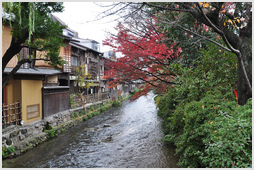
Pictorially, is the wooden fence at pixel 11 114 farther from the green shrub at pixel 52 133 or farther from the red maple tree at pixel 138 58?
the red maple tree at pixel 138 58

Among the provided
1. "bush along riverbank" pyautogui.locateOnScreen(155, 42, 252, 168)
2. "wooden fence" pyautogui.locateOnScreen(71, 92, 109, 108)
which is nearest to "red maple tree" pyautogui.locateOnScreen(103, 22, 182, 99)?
"bush along riverbank" pyautogui.locateOnScreen(155, 42, 252, 168)

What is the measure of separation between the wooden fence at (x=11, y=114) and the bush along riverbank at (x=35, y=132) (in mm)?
401

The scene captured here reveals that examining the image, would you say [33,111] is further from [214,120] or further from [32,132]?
[214,120]

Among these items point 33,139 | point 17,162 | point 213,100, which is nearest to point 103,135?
point 33,139

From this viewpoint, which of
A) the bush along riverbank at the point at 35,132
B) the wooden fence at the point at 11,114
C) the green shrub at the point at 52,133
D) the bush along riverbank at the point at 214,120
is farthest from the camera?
the green shrub at the point at 52,133

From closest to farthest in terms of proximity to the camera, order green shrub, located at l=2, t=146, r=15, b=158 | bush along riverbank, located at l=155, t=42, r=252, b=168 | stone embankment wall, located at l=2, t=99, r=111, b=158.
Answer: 1. bush along riverbank, located at l=155, t=42, r=252, b=168
2. green shrub, located at l=2, t=146, r=15, b=158
3. stone embankment wall, located at l=2, t=99, r=111, b=158

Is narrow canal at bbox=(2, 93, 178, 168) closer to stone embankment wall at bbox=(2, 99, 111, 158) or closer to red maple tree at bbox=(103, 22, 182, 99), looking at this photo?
stone embankment wall at bbox=(2, 99, 111, 158)

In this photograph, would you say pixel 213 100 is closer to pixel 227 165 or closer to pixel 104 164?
pixel 227 165

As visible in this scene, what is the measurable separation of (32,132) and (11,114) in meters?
1.84

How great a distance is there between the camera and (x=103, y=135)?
523 inches

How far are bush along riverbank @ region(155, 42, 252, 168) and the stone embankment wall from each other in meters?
7.76

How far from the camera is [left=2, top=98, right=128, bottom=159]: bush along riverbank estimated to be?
30.7 feet

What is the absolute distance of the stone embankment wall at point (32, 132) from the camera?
9.57 m

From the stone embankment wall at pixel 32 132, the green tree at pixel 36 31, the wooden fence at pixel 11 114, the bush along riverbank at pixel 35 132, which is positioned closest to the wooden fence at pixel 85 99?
the bush along riverbank at pixel 35 132
